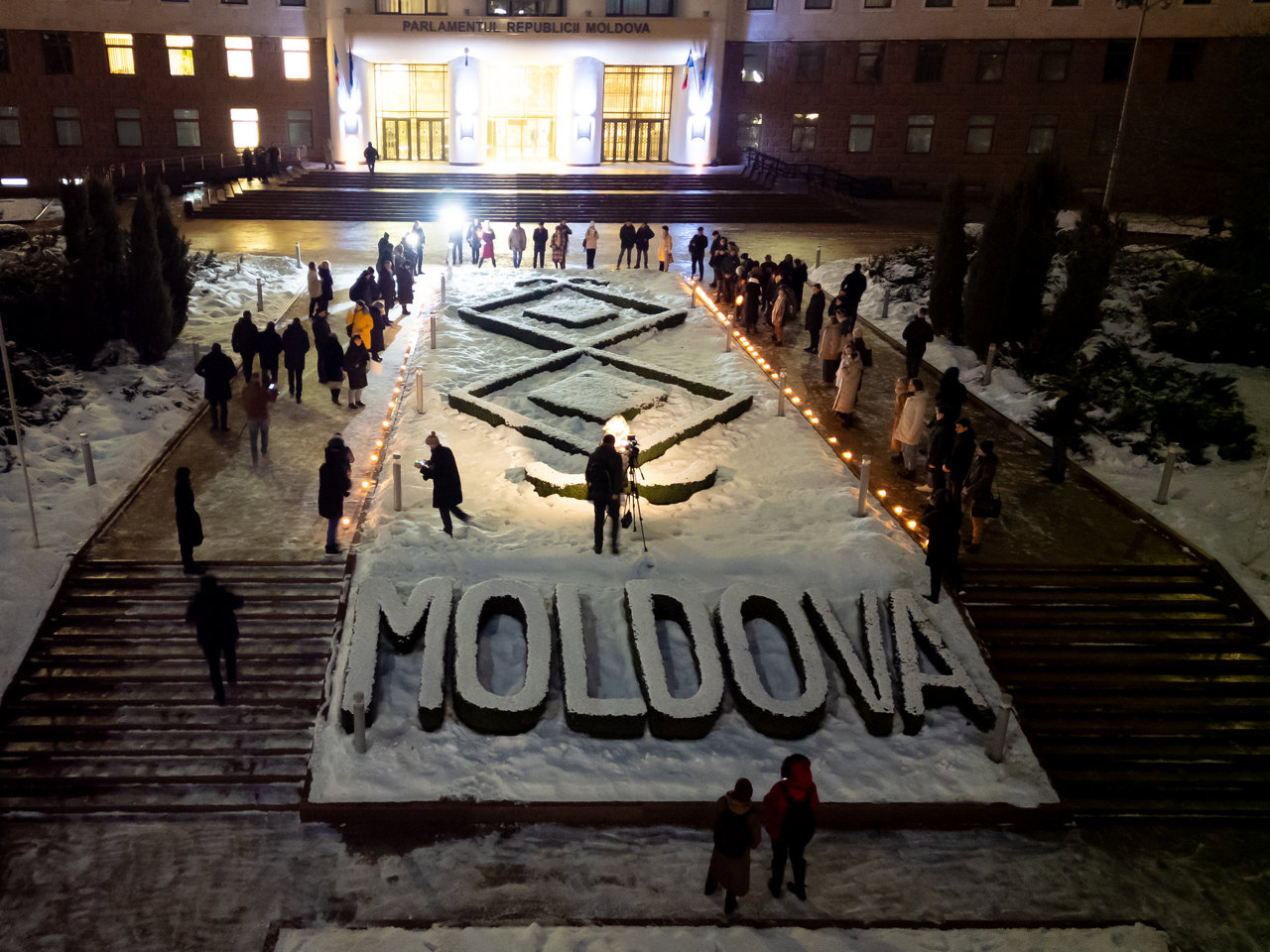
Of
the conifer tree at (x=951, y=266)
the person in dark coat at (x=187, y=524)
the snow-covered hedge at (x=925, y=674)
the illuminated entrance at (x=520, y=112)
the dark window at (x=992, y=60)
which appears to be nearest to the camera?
the snow-covered hedge at (x=925, y=674)

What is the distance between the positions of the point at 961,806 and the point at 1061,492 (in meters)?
6.21

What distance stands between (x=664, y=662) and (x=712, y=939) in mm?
3333

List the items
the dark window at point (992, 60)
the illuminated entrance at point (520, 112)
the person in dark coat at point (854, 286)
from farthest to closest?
the illuminated entrance at point (520, 112)
the dark window at point (992, 60)
the person in dark coat at point (854, 286)

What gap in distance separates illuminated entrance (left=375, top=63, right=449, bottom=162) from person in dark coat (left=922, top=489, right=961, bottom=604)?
121 ft

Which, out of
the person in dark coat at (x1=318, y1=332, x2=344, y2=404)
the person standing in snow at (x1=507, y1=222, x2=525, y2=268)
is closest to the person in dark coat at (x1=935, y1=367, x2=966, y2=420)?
the person in dark coat at (x1=318, y1=332, x2=344, y2=404)

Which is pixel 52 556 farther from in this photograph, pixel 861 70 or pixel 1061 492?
pixel 861 70

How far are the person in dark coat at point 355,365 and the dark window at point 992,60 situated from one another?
33.0 metres

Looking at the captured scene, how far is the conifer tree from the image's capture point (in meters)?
18.9

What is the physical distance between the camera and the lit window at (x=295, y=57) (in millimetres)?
39031

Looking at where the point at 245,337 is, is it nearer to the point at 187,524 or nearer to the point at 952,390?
the point at 187,524

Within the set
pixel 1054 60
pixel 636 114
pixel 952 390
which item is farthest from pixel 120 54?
pixel 952 390

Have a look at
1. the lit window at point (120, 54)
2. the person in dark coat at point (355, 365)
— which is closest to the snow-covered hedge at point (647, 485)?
the person in dark coat at point (355, 365)

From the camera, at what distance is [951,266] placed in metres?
19.1

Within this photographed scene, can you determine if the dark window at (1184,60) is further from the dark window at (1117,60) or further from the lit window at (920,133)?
the lit window at (920,133)
